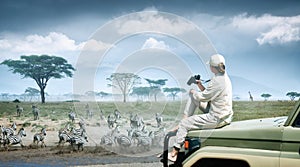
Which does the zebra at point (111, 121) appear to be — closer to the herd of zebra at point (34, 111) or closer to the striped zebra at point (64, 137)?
the striped zebra at point (64, 137)

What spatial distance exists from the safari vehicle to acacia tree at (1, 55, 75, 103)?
11063 mm

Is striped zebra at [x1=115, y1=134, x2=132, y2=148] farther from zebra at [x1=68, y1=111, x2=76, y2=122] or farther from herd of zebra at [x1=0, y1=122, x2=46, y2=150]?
zebra at [x1=68, y1=111, x2=76, y2=122]

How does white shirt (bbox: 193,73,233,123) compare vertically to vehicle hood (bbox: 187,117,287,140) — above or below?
above

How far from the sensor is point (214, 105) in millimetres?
4172

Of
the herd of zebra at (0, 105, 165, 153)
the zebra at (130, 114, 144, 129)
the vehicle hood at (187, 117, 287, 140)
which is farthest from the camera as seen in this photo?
the zebra at (130, 114, 144, 129)

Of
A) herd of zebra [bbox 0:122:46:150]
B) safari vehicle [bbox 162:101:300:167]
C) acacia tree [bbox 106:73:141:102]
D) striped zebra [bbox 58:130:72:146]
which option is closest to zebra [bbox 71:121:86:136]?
striped zebra [bbox 58:130:72:146]

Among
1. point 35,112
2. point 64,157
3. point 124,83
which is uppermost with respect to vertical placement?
point 124,83

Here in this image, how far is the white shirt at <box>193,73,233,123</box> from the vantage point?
163 inches

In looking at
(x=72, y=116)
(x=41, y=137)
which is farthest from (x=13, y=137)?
(x=72, y=116)

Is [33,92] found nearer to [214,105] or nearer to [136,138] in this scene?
[136,138]

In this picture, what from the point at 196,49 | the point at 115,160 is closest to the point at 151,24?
the point at 115,160

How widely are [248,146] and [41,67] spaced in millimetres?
12680

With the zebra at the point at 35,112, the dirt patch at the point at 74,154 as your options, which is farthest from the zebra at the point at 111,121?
the zebra at the point at 35,112

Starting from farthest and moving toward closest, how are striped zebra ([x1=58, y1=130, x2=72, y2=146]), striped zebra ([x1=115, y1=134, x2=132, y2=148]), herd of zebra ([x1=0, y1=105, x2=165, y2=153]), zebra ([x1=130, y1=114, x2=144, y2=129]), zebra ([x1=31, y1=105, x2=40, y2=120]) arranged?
zebra ([x1=31, y1=105, x2=40, y2=120]), zebra ([x1=130, y1=114, x2=144, y2=129]), striped zebra ([x1=58, y1=130, x2=72, y2=146]), herd of zebra ([x1=0, y1=105, x2=165, y2=153]), striped zebra ([x1=115, y1=134, x2=132, y2=148])
